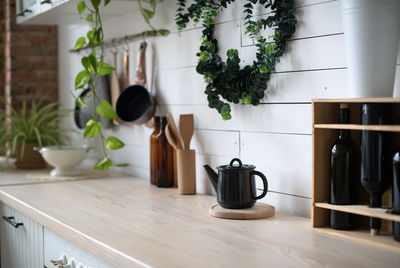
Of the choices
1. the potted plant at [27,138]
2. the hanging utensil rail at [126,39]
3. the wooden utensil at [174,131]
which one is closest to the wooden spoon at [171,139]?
the wooden utensil at [174,131]

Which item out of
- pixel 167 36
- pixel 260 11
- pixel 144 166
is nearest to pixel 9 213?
pixel 144 166

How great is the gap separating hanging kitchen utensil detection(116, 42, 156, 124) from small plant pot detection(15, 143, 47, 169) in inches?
27.6

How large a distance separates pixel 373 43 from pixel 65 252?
1.12 metres

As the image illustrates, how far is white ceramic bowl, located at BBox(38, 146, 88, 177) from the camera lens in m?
2.48

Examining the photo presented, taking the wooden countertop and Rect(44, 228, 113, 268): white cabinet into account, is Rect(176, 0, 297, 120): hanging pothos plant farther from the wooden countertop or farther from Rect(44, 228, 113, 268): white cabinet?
Rect(44, 228, 113, 268): white cabinet

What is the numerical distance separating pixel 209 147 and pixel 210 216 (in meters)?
0.48

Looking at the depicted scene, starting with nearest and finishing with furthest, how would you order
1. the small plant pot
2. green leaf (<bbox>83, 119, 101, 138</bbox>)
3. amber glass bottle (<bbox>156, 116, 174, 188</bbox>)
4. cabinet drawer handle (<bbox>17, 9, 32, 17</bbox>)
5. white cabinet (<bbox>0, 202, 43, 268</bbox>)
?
1. white cabinet (<bbox>0, 202, 43, 268</bbox>)
2. amber glass bottle (<bbox>156, 116, 174, 188</bbox>)
3. green leaf (<bbox>83, 119, 101, 138</bbox>)
4. cabinet drawer handle (<bbox>17, 9, 32, 17</bbox>)
5. the small plant pot

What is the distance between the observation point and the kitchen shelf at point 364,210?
47.2 inches

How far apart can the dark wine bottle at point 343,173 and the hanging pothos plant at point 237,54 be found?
0.39 m

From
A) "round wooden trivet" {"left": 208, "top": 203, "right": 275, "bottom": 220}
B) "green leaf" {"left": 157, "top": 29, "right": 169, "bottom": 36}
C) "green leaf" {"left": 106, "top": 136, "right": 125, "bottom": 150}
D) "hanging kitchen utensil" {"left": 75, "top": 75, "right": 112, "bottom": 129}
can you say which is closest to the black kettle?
"round wooden trivet" {"left": 208, "top": 203, "right": 275, "bottom": 220}

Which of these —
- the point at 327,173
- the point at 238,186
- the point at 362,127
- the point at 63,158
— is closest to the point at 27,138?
the point at 63,158

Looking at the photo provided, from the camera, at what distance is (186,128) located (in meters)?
2.05

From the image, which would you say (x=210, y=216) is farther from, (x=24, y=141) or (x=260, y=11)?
(x=24, y=141)

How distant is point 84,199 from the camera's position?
193cm
